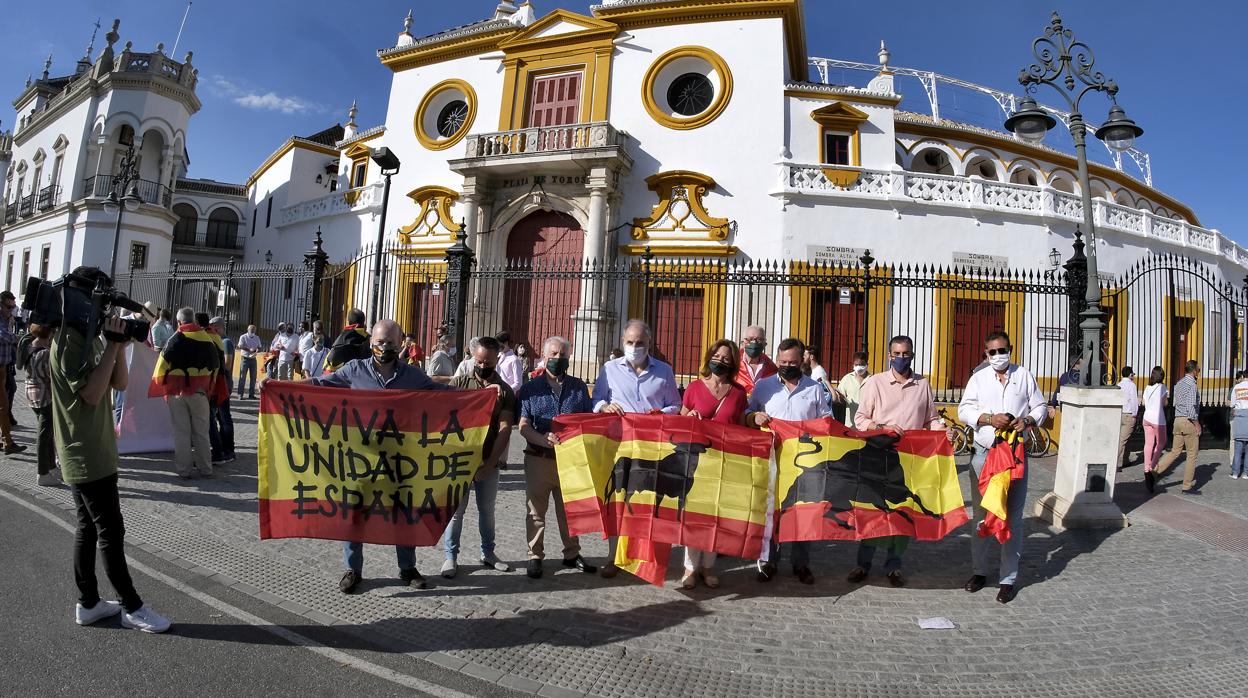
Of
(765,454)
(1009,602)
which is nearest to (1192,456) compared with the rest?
(1009,602)

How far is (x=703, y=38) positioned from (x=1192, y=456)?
1576 centimetres

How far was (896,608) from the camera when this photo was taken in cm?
439

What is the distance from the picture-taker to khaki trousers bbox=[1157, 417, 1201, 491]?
848 cm

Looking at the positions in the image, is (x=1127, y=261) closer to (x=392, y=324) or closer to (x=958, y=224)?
(x=958, y=224)

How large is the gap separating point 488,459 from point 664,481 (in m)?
1.32

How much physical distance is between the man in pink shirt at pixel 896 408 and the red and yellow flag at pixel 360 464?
3122 mm

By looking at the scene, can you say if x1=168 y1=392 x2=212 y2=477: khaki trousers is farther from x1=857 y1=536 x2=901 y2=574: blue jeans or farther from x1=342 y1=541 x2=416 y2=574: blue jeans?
x1=857 y1=536 x2=901 y2=574: blue jeans

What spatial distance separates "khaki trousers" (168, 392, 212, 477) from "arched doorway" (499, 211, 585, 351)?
1052 cm

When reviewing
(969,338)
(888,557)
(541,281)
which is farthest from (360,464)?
(969,338)

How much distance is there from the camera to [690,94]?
63.1ft

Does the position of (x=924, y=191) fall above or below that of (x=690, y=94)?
below

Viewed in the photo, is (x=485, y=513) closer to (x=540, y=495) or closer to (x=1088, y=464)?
(x=540, y=495)

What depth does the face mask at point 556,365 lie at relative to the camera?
4785mm

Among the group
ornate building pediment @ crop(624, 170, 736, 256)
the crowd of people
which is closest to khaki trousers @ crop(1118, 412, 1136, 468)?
the crowd of people
